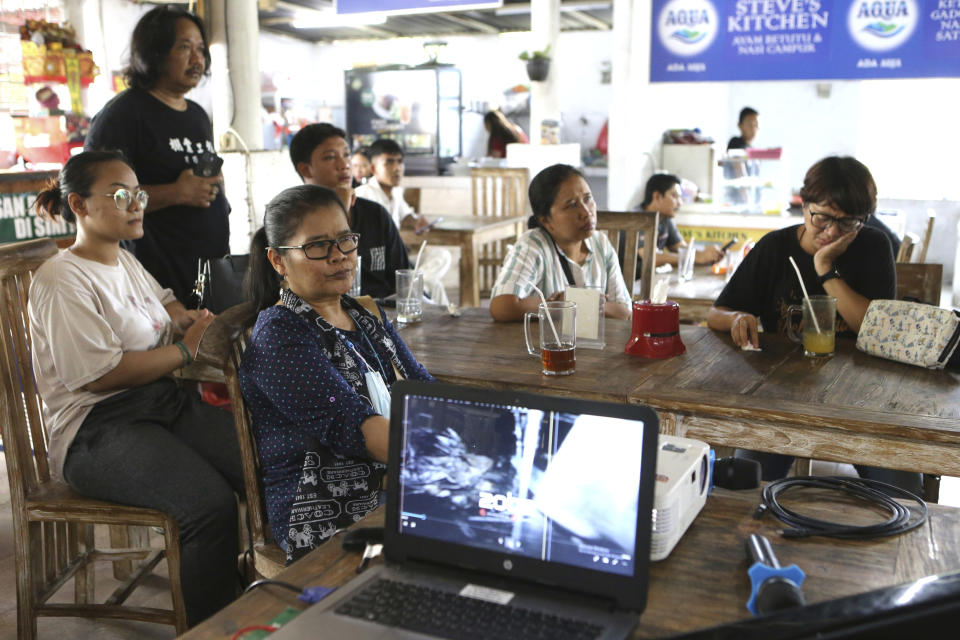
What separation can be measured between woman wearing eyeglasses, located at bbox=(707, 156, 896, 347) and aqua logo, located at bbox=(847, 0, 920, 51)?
297cm

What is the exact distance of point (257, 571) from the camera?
1801mm

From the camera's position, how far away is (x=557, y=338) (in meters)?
2.04

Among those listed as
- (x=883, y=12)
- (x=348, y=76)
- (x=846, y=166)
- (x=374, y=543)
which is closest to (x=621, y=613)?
(x=374, y=543)

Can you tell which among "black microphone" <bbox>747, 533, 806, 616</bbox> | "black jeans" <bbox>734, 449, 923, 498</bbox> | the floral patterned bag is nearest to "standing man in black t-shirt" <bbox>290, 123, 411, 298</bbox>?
→ "black jeans" <bbox>734, 449, 923, 498</bbox>

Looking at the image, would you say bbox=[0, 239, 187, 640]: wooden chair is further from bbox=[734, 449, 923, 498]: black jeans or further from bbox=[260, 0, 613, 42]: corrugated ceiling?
bbox=[260, 0, 613, 42]: corrugated ceiling

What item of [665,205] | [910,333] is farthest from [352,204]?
[665,205]

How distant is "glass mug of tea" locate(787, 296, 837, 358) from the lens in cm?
211

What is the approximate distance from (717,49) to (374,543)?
4.71m

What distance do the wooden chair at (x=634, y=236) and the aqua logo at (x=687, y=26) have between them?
236 cm

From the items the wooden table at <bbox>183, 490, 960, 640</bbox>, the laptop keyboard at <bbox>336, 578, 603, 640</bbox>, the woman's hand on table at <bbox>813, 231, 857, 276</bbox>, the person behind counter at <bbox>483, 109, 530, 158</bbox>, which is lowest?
the wooden table at <bbox>183, 490, 960, 640</bbox>

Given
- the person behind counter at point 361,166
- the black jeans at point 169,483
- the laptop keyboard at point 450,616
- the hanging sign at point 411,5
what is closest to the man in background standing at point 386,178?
the person behind counter at point 361,166

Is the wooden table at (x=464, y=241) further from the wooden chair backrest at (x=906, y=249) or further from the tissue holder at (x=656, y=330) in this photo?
the tissue holder at (x=656, y=330)

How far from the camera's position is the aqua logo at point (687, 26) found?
17.1ft

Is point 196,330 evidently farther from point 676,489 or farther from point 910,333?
point 910,333
